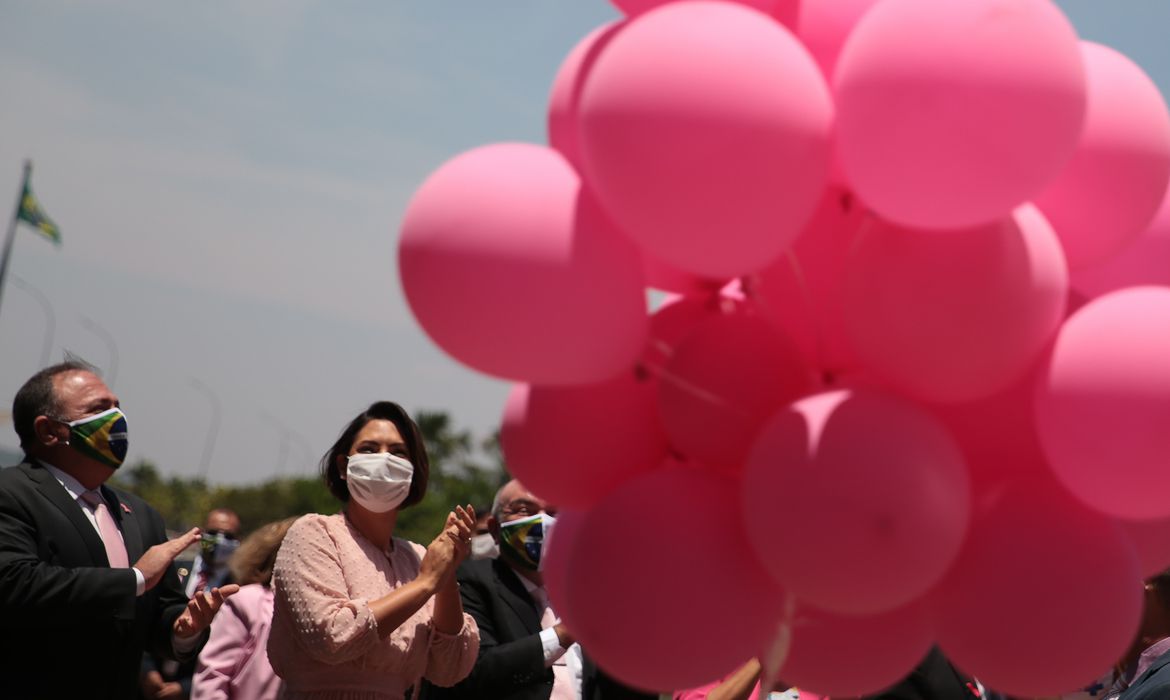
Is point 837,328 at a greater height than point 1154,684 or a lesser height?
greater

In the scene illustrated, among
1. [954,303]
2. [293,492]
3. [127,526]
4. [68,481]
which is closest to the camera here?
[954,303]

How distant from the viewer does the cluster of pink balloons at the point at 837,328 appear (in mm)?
2180

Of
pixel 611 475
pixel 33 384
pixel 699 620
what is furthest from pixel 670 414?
pixel 33 384

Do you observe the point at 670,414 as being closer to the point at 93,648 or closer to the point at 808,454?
the point at 808,454

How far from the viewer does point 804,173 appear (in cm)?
224

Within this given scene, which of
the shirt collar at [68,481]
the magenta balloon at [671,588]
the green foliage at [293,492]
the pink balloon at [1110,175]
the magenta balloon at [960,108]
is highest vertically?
the magenta balloon at [960,108]

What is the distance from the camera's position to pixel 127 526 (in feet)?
17.6

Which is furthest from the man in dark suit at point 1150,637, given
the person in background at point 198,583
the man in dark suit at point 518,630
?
the person in background at point 198,583

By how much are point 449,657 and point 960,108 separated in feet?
10.6

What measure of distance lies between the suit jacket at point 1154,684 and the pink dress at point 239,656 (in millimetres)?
3465

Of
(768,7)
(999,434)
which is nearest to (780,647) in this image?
(999,434)

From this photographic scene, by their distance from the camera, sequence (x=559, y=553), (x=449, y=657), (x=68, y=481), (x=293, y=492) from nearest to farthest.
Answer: (x=559, y=553) → (x=449, y=657) → (x=68, y=481) → (x=293, y=492)

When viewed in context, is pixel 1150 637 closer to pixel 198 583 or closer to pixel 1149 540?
pixel 1149 540

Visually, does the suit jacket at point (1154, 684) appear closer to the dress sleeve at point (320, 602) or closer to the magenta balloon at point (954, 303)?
the magenta balloon at point (954, 303)
